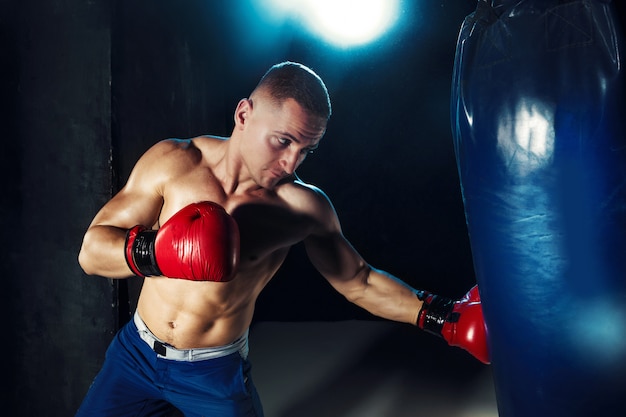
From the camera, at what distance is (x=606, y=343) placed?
93 centimetres

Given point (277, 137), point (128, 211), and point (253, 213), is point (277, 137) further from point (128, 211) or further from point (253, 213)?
point (128, 211)

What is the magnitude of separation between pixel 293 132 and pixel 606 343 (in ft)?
2.98

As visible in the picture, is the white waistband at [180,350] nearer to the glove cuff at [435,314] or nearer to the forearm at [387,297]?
the forearm at [387,297]

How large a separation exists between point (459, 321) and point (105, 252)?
1.07 m

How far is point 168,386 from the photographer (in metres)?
1.49

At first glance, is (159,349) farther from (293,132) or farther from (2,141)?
(2,141)

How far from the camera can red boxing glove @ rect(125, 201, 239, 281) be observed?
116 cm

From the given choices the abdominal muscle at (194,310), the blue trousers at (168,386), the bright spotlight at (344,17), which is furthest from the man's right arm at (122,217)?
the bright spotlight at (344,17)

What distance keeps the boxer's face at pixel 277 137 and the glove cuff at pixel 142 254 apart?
1.26 feet

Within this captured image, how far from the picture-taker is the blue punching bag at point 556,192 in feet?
2.97

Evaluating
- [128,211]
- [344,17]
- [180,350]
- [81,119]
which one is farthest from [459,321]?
[344,17]

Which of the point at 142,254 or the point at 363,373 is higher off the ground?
the point at 142,254

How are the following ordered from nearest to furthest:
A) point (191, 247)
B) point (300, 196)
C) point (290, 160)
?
point (191, 247) < point (290, 160) < point (300, 196)

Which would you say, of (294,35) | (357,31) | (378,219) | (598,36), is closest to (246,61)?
(294,35)
